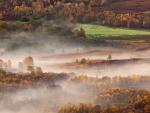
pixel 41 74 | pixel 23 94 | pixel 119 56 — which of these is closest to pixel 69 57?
pixel 119 56

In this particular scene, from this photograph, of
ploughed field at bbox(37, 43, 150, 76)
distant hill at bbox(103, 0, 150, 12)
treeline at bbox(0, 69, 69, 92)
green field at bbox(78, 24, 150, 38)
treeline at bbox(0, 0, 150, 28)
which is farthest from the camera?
distant hill at bbox(103, 0, 150, 12)

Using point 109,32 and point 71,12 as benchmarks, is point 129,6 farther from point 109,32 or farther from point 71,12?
point 109,32

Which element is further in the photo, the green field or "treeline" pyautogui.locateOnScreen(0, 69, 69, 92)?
the green field

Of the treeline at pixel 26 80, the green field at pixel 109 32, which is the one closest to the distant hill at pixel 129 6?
the green field at pixel 109 32

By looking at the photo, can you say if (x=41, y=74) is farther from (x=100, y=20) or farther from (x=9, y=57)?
(x=100, y=20)

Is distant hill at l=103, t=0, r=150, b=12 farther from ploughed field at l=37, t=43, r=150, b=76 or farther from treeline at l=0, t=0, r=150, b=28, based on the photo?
ploughed field at l=37, t=43, r=150, b=76

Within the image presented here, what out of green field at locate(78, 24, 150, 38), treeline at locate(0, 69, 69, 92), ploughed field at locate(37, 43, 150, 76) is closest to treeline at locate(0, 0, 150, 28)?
green field at locate(78, 24, 150, 38)
